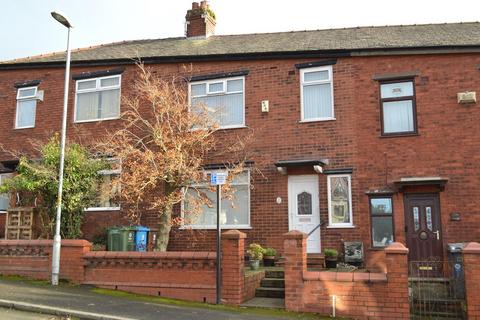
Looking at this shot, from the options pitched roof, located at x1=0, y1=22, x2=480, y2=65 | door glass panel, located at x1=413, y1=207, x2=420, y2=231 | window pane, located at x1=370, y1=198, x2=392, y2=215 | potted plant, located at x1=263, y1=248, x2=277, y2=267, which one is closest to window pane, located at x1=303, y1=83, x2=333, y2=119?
pitched roof, located at x1=0, y1=22, x2=480, y2=65

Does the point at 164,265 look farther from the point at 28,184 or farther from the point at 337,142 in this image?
the point at 337,142

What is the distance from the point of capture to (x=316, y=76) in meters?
14.1

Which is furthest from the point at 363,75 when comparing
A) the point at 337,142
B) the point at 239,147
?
the point at 239,147

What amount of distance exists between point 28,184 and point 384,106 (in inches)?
372

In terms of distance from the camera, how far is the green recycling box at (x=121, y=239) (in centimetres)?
1282

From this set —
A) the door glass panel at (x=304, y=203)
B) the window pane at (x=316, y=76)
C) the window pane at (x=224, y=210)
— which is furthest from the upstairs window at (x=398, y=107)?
the window pane at (x=224, y=210)

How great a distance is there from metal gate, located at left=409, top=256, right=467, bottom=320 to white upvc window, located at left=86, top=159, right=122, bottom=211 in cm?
760

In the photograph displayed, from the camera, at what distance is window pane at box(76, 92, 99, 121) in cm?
1603

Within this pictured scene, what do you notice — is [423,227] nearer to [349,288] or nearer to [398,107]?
[398,107]

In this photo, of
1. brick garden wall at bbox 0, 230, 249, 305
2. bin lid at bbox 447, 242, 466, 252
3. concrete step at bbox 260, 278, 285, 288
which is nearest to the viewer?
brick garden wall at bbox 0, 230, 249, 305

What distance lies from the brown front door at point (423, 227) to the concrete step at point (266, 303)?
4.04 meters

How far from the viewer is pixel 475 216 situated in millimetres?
12148

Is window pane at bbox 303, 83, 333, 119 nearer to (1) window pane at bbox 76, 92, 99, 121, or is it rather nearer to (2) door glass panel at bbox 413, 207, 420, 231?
(2) door glass panel at bbox 413, 207, 420, 231

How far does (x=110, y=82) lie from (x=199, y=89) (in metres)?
3.04
